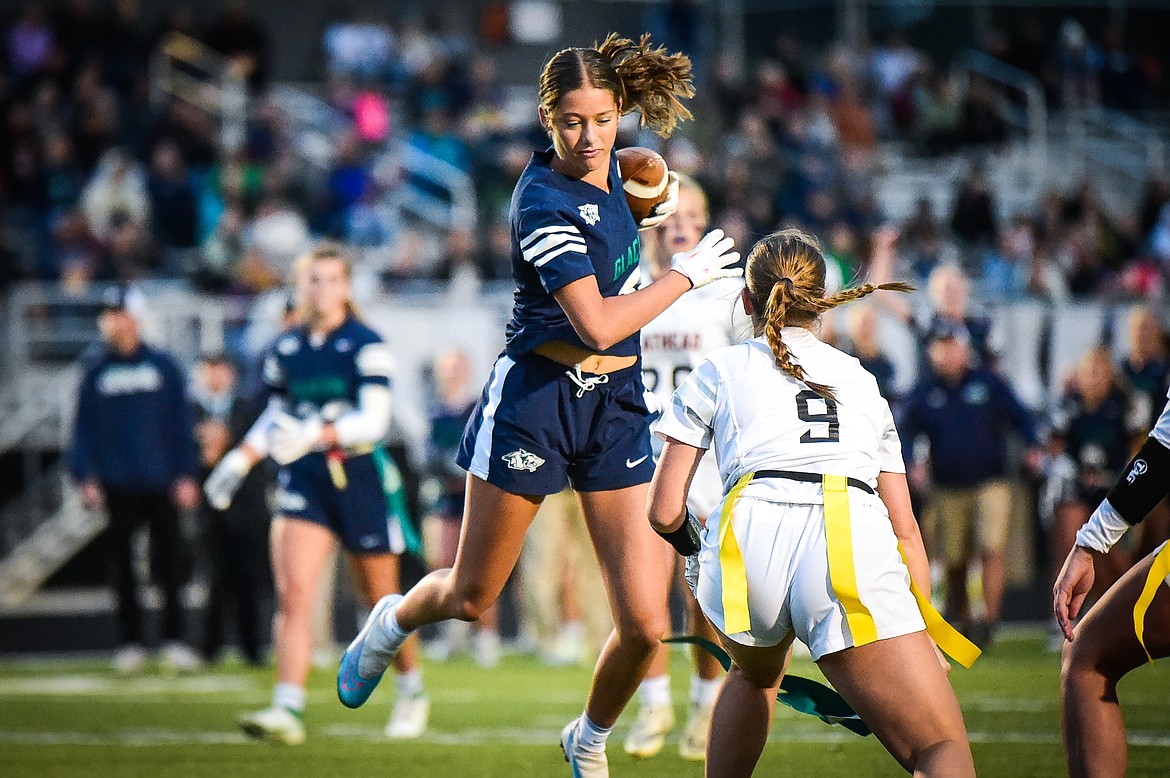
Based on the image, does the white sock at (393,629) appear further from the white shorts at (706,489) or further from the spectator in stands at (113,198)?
the spectator in stands at (113,198)

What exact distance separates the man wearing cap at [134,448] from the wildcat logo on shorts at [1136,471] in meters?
8.52

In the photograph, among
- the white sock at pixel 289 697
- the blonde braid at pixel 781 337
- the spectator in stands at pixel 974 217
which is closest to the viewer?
the blonde braid at pixel 781 337

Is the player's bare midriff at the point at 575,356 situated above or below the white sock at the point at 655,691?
above

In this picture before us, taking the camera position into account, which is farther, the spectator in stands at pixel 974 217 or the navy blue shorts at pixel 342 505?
the spectator in stands at pixel 974 217

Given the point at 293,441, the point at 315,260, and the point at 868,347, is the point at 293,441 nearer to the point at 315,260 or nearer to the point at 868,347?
the point at 315,260

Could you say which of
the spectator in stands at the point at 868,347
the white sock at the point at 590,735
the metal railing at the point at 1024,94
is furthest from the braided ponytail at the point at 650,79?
the metal railing at the point at 1024,94

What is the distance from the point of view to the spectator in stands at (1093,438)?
36.6ft

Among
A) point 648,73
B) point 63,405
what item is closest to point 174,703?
point 648,73

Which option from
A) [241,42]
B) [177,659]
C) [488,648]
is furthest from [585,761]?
[241,42]

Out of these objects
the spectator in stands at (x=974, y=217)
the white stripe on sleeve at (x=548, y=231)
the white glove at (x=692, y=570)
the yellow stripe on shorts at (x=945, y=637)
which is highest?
the spectator in stands at (x=974, y=217)

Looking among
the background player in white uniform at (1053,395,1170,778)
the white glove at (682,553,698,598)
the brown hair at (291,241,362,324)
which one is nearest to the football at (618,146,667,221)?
the white glove at (682,553,698,598)

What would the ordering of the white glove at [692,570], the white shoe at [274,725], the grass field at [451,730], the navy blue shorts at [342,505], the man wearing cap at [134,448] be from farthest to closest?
the man wearing cap at [134,448], the navy blue shorts at [342,505], the white shoe at [274,725], the grass field at [451,730], the white glove at [692,570]

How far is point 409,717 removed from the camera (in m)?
7.92

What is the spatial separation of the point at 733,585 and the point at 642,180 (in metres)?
1.93
